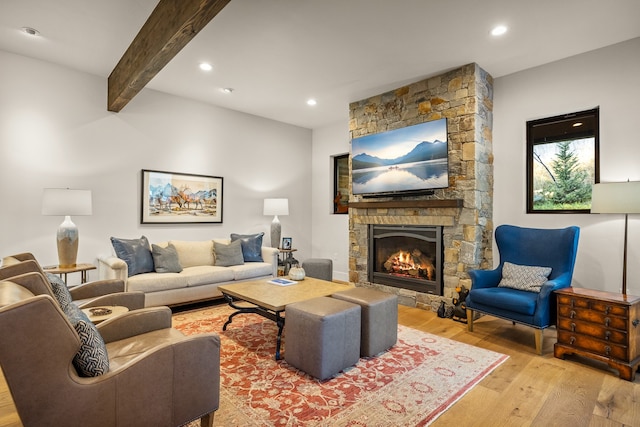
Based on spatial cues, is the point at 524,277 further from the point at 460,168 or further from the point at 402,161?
the point at 402,161

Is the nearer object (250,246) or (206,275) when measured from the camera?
(206,275)

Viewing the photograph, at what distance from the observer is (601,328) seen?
2635 mm

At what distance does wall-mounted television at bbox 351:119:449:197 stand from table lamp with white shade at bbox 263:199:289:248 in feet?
4.15

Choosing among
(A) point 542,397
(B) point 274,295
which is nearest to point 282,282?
(B) point 274,295

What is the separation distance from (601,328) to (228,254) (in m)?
4.10

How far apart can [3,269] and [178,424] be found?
135 centimetres

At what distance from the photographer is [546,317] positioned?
294cm

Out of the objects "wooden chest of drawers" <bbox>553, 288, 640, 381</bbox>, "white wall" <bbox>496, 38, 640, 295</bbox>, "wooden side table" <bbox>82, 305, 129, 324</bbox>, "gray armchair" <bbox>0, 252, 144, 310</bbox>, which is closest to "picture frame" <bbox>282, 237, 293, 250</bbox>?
"gray armchair" <bbox>0, 252, 144, 310</bbox>

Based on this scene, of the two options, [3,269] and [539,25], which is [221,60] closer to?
[3,269]

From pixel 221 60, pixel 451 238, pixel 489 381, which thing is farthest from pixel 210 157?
pixel 489 381

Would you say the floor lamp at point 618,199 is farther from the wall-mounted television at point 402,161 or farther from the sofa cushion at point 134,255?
the sofa cushion at point 134,255

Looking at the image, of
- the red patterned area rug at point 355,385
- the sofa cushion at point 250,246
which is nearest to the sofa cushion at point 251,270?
the sofa cushion at point 250,246

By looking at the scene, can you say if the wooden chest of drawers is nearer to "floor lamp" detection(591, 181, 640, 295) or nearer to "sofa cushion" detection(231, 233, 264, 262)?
"floor lamp" detection(591, 181, 640, 295)

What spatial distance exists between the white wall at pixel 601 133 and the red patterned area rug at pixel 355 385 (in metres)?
1.65
